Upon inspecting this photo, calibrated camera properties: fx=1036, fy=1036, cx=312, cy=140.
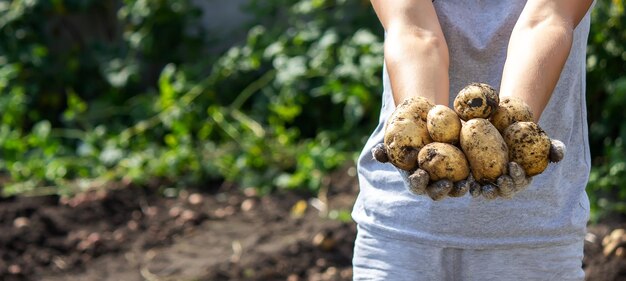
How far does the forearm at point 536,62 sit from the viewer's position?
1.61 metres

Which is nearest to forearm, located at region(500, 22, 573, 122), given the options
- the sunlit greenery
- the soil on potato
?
the soil on potato

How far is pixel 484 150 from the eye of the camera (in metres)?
1.45

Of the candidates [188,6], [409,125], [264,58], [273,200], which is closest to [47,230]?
[273,200]

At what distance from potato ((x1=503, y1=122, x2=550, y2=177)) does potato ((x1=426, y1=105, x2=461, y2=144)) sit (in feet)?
0.26

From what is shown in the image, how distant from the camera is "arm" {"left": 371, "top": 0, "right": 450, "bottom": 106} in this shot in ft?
5.42

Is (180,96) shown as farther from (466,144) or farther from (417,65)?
(466,144)

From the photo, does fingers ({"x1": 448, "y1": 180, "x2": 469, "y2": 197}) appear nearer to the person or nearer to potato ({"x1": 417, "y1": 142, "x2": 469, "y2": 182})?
potato ({"x1": 417, "y1": 142, "x2": 469, "y2": 182})

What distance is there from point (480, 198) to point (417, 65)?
27cm

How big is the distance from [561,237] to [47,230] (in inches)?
110

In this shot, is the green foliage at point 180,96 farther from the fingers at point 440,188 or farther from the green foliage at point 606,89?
the fingers at point 440,188

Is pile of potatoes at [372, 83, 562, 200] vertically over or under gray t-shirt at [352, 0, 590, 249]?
over

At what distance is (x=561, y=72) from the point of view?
1771 mm

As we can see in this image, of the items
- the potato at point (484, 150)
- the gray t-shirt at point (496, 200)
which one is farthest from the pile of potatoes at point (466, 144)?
the gray t-shirt at point (496, 200)

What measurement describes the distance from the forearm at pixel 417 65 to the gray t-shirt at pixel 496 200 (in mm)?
127
